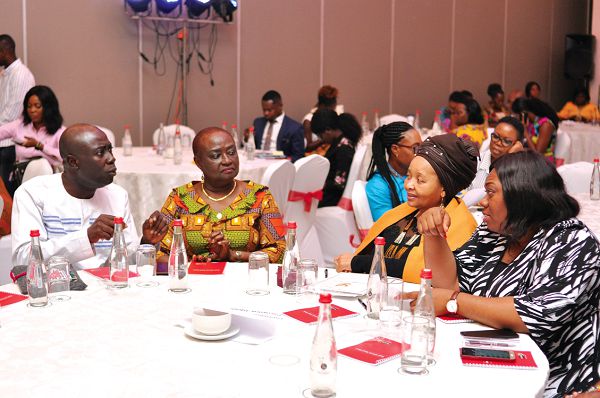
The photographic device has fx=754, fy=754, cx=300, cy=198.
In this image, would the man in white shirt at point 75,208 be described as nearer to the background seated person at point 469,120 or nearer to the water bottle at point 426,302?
the water bottle at point 426,302

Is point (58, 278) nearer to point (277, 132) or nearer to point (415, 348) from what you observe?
point (415, 348)

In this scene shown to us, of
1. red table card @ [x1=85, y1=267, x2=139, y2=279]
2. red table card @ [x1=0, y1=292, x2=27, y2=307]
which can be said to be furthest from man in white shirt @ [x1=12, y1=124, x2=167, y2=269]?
red table card @ [x1=0, y1=292, x2=27, y2=307]

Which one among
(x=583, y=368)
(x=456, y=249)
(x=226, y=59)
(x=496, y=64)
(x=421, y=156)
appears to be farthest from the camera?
(x=496, y=64)

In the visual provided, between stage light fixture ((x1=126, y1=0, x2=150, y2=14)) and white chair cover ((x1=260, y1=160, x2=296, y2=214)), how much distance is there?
416 centimetres

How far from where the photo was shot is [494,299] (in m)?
2.28

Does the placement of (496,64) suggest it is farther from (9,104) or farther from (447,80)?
(9,104)

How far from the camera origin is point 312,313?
2.39 metres

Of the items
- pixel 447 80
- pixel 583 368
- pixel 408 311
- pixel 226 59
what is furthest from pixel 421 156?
pixel 447 80

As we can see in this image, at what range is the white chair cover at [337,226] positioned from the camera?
5719 millimetres

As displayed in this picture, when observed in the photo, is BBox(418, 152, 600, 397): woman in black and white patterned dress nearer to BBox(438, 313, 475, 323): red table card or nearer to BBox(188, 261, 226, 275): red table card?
BBox(438, 313, 475, 323): red table card

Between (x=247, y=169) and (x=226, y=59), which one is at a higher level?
(x=226, y=59)

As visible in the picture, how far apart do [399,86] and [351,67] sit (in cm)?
115

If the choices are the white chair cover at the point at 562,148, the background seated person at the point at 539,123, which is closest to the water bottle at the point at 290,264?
the background seated person at the point at 539,123

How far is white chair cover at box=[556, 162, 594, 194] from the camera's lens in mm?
5562
